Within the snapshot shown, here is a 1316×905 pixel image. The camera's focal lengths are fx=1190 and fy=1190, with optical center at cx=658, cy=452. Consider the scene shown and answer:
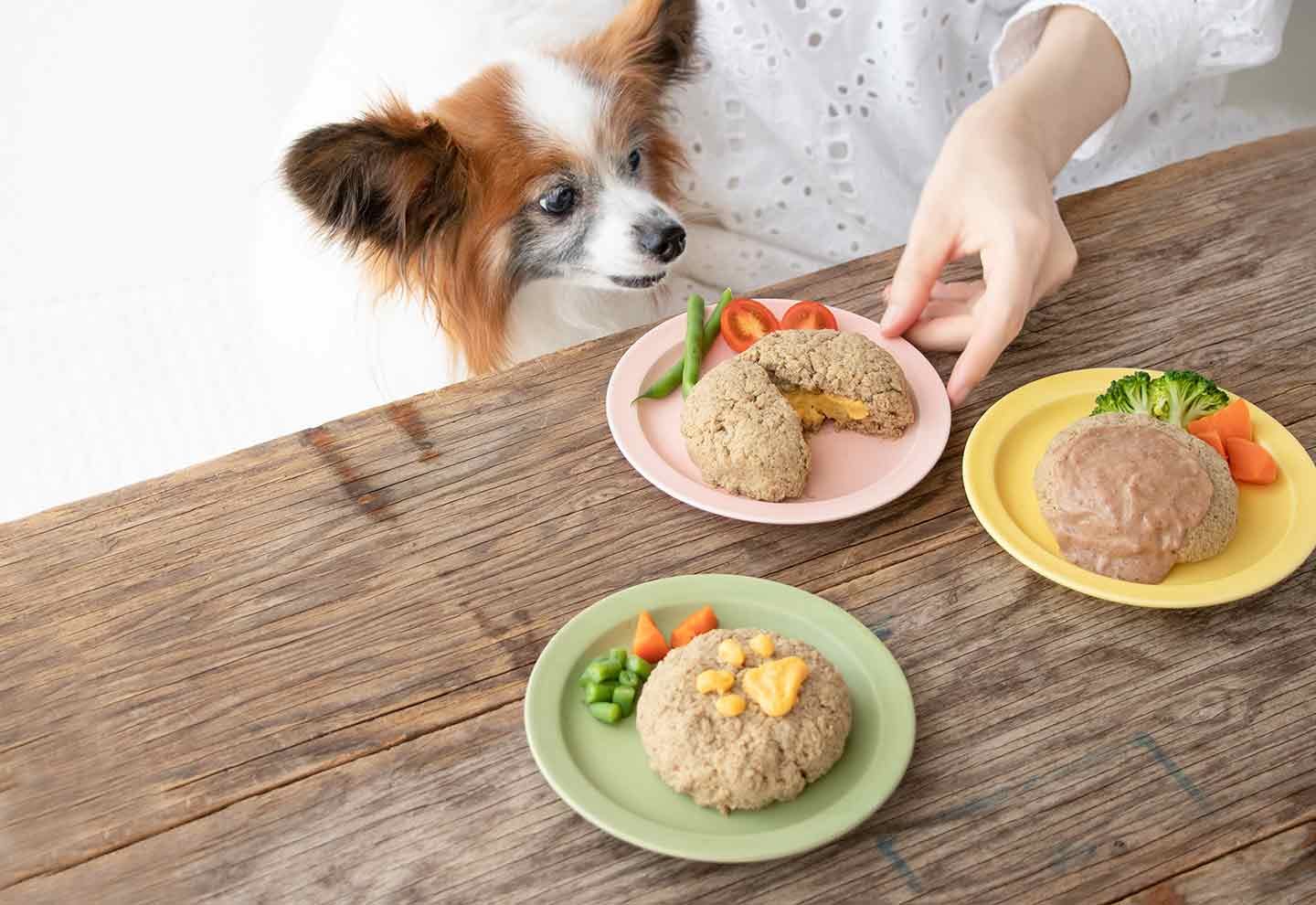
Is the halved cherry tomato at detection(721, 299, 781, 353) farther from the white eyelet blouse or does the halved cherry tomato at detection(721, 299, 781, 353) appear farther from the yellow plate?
the white eyelet blouse

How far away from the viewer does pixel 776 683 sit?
801 mm

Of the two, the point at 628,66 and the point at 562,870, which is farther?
the point at 628,66

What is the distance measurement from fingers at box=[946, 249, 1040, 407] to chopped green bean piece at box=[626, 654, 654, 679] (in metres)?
0.44

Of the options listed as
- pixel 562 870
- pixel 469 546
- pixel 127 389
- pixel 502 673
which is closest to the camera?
pixel 562 870

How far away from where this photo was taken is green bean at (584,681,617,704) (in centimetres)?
85

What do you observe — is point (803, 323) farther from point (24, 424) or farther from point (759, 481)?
point (24, 424)

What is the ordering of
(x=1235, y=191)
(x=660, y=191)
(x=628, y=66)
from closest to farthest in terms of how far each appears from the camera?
(x=1235, y=191) < (x=628, y=66) < (x=660, y=191)

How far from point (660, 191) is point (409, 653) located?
3.26 ft

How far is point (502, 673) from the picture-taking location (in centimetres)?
90

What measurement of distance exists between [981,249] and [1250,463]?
33 centimetres

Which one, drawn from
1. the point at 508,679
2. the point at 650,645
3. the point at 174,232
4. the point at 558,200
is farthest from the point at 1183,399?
the point at 174,232

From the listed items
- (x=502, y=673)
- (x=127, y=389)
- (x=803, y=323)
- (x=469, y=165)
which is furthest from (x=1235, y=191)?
(x=127, y=389)

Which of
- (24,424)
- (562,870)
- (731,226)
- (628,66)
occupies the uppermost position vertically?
(628,66)

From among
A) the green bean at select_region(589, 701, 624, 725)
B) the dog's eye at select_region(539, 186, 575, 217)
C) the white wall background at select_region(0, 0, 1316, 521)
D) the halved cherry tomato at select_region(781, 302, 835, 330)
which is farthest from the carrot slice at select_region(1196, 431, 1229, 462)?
the white wall background at select_region(0, 0, 1316, 521)
